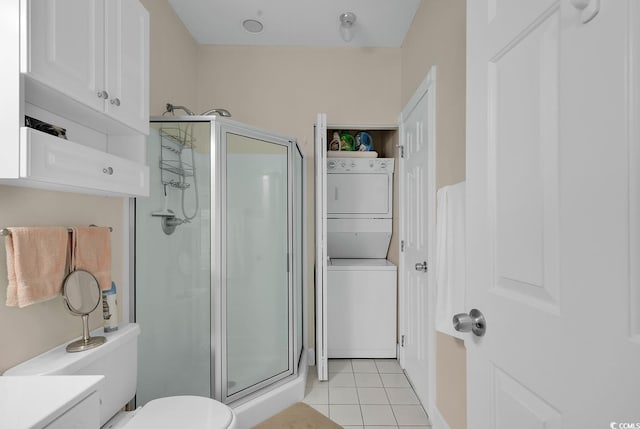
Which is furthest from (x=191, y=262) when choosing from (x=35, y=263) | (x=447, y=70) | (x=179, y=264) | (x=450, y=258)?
(x=447, y=70)

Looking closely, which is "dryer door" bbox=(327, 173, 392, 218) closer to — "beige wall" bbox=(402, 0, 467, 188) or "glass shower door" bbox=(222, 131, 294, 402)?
"glass shower door" bbox=(222, 131, 294, 402)

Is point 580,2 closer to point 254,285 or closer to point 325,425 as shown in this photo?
point 254,285

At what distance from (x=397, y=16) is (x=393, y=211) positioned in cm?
154

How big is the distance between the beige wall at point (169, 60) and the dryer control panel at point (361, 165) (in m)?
1.31

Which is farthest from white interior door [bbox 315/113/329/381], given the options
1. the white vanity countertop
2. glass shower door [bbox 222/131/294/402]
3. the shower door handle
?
the white vanity countertop

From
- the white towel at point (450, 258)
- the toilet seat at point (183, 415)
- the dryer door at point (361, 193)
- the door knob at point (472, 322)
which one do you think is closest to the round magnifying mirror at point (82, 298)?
the toilet seat at point (183, 415)

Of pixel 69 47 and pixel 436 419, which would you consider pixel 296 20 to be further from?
pixel 436 419

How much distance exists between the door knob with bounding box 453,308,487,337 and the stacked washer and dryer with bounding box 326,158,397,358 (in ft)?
6.38

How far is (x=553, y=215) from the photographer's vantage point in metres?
0.63

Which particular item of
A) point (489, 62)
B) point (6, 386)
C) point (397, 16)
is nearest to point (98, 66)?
point (6, 386)

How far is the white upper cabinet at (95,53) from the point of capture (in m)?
0.98

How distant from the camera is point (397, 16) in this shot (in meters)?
2.45

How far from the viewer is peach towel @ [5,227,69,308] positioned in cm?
107

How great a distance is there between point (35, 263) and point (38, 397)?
0.50 metres
